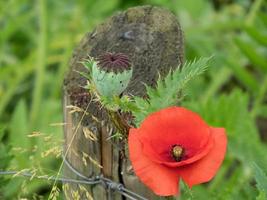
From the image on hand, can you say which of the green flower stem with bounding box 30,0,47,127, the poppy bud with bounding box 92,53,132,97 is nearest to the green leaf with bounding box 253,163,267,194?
the poppy bud with bounding box 92,53,132,97

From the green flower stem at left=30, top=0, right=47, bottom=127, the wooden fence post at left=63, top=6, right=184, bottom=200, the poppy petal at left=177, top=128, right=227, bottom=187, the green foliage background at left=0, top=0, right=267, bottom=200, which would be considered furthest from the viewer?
the green flower stem at left=30, top=0, right=47, bottom=127

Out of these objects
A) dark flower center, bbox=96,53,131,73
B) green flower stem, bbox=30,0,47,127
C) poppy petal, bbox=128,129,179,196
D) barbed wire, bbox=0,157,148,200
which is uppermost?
green flower stem, bbox=30,0,47,127

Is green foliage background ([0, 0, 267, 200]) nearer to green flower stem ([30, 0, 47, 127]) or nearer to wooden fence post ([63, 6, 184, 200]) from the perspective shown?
green flower stem ([30, 0, 47, 127])

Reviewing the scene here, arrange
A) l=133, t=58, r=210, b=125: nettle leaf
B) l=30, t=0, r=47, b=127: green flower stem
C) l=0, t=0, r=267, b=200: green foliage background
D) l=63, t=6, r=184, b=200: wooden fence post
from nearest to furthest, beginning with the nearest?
l=133, t=58, r=210, b=125: nettle leaf < l=63, t=6, r=184, b=200: wooden fence post < l=0, t=0, r=267, b=200: green foliage background < l=30, t=0, r=47, b=127: green flower stem

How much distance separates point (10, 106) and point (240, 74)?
1062 millimetres

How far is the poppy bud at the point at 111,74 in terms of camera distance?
3.50 feet

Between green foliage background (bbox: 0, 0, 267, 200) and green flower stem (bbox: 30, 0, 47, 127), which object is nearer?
green foliage background (bbox: 0, 0, 267, 200)

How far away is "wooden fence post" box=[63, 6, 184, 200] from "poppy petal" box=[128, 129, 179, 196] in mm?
209

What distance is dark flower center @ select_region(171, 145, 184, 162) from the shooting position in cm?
105

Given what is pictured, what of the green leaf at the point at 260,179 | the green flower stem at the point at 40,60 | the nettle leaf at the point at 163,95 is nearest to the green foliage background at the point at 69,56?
the green flower stem at the point at 40,60

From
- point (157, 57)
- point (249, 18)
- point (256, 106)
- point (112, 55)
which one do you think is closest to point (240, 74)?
point (256, 106)

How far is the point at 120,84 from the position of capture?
1.08 metres

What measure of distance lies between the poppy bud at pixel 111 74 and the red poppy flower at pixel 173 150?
6cm

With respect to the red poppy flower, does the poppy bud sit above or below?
above
